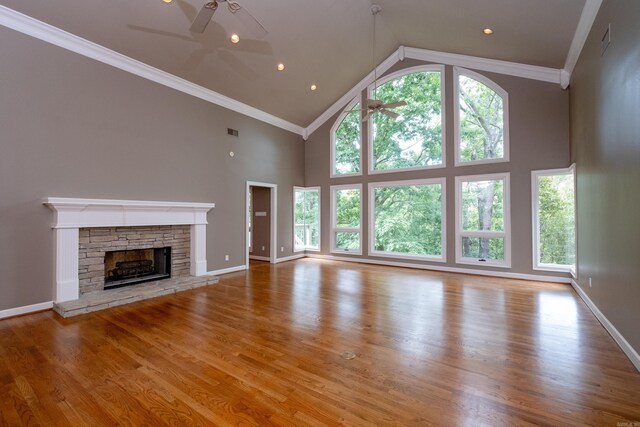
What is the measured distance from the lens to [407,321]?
11.3 feet

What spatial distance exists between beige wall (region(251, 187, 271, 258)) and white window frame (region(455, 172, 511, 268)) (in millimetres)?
4714

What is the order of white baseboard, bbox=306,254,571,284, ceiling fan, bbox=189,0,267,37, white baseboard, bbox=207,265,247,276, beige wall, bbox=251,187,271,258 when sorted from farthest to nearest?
beige wall, bbox=251,187,271,258 < white baseboard, bbox=207,265,247,276 < white baseboard, bbox=306,254,571,284 < ceiling fan, bbox=189,0,267,37

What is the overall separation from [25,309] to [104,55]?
12.4 ft

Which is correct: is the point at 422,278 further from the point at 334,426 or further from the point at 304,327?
the point at 334,426

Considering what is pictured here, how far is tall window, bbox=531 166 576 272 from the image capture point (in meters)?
5.16

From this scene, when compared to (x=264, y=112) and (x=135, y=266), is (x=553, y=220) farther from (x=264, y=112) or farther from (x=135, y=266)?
(x=135, y=266)

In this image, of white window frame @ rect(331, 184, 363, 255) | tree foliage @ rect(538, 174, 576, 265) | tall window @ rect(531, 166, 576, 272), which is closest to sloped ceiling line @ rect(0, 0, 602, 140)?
tall window @ rect(531, 166, 576, 272)

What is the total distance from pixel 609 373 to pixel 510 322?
1105 millimetres

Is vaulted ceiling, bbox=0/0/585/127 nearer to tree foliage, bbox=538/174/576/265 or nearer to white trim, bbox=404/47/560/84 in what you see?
white trim, bbox=404/47/560/84

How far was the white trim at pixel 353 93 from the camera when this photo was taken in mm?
7148

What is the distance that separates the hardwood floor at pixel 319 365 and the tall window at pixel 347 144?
4.54 meters

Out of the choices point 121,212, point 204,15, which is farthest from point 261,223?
point 204,15

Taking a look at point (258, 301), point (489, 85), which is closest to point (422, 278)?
point (258, 301)

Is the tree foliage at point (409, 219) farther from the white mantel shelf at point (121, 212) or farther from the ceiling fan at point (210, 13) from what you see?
the ceiling fan at point (210, 13)
